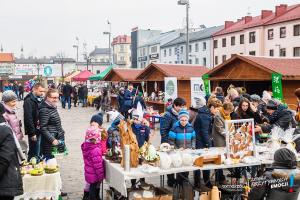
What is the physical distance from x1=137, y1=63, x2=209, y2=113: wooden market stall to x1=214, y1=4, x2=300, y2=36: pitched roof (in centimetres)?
2504

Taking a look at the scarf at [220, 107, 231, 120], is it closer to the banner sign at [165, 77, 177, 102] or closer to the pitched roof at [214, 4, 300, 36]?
the banner sign at [165, 77, 177, 102]

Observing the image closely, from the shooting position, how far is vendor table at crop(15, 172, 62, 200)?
5.72 m

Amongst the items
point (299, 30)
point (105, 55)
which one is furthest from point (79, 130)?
point (105, 55)

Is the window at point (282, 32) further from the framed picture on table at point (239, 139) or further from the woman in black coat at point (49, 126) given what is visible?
the woman in black coat at point (49, 126)

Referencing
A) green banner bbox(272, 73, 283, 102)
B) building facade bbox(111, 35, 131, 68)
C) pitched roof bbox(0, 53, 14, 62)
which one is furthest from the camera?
building facade bbox(111, 35, 131, 68)

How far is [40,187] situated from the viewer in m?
5.83

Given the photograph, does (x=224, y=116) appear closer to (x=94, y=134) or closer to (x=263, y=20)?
(x=94, y=134)

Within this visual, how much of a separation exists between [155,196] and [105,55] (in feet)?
483

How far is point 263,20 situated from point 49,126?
149 feet

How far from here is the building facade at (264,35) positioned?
1706 inches

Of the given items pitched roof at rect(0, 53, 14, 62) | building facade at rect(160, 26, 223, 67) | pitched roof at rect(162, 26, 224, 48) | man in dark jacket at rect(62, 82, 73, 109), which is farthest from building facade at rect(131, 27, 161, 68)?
man in dark jacket at rect(62, 82, 73, 109)

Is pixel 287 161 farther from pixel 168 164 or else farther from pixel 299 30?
pixel 299 30

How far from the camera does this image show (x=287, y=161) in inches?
168

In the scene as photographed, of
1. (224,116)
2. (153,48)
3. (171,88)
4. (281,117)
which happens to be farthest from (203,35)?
(281,117)
